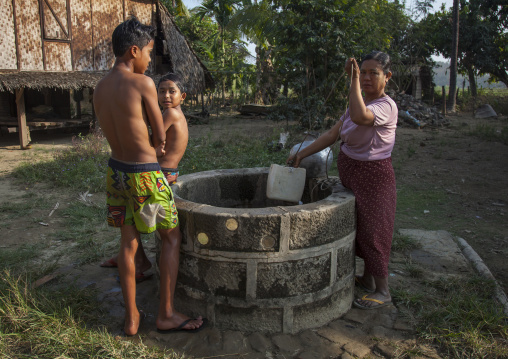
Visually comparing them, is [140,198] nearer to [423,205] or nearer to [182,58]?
[423,205]

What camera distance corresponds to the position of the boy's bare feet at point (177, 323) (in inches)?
98.7

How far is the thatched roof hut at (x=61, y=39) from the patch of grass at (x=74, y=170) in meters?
2.11

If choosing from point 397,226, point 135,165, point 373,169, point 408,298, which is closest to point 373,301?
point 408,298

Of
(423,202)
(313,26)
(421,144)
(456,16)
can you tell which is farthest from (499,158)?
(456,16)

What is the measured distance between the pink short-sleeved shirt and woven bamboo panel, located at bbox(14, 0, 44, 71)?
8.55 meters

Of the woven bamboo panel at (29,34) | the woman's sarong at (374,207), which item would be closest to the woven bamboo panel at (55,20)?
the woven bamboo panel at (29,34)

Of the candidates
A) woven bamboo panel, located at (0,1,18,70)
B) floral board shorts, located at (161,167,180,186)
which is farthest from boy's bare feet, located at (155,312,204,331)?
woven bamboo panel, located at (0,1,18,70)

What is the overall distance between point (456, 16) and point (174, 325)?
16393 millimetres

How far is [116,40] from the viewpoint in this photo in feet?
7.59

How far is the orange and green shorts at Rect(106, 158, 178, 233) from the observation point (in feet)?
7.72

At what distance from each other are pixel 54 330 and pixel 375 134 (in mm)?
2222

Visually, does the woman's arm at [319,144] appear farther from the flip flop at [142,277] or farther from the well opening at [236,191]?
the flip flop at [142,277]

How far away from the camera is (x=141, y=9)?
1119cm

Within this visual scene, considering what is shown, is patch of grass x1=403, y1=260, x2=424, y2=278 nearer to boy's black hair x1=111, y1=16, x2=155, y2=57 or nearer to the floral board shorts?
the floral board shorts
